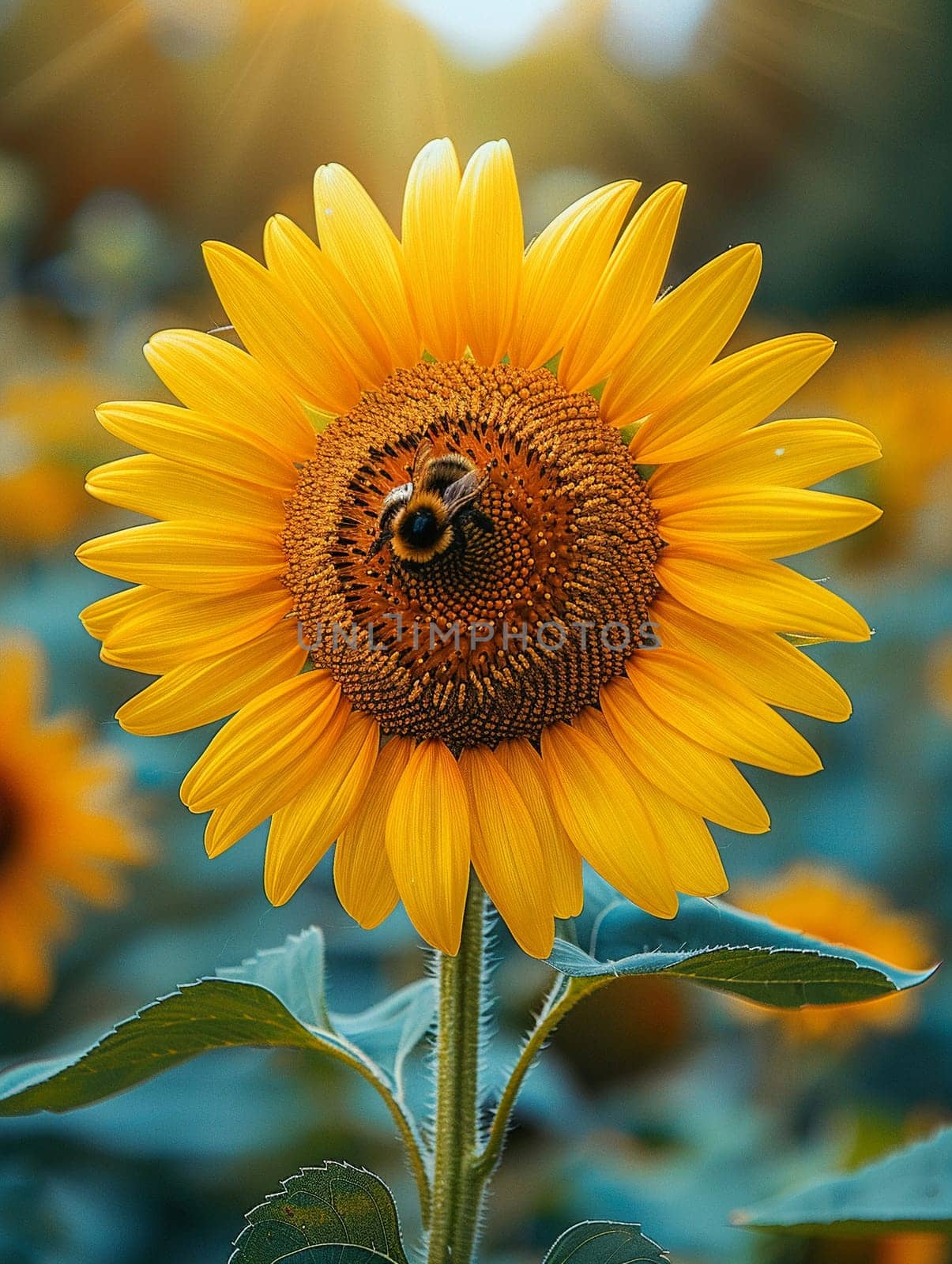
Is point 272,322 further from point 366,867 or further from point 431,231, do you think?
point 366,867

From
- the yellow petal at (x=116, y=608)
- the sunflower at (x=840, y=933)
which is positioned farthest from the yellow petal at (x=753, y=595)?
the sunflower at (x=840, y=933)

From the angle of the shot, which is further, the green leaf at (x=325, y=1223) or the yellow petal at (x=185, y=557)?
the yellow petal at (x=185, y=557)

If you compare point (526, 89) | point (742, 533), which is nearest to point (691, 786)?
point (742, 533)

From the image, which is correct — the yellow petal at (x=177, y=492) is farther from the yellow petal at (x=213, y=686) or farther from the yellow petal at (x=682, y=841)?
the yellow petal at (x=682, y=841)

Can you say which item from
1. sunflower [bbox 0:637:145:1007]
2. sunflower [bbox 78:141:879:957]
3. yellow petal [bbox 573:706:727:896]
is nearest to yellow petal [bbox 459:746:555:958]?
sunflower [bbox 78:141:879:957]

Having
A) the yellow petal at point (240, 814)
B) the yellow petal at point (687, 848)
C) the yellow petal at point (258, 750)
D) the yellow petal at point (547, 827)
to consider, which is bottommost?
the yellow petal at point (240, 814)

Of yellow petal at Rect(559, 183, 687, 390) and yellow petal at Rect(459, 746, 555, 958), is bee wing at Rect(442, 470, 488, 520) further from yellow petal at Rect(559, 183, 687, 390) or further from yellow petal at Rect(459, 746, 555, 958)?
yellow petal at Rect(459, 746, 555, 958)

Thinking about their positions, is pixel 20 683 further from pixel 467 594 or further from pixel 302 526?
pixel 467 594
